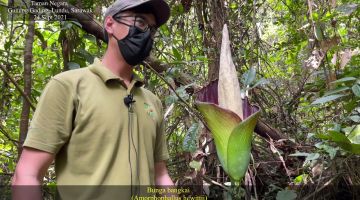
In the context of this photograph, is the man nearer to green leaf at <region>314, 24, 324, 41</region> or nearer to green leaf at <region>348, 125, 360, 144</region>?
green leaf at <region>348, 125, 360, 144</region>

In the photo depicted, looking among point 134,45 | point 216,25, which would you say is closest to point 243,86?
point 134,45

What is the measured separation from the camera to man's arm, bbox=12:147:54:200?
35.5 inches

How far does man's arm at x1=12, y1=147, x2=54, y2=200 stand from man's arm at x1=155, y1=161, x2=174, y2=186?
17.6 inches

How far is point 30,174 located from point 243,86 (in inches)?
36.5

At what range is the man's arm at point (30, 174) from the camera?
90 cm

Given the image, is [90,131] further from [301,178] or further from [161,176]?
[301,178]

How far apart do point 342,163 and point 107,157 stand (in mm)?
1049

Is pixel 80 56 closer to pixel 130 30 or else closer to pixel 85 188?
pixel 130 30

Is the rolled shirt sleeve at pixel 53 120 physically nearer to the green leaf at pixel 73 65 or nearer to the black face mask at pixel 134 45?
the black face mask at pixel 134 45

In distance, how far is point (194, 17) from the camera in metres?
2.40

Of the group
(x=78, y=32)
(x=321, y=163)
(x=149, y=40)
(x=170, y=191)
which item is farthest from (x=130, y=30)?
(x=321, y=163)

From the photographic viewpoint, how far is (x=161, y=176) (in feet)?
4.33

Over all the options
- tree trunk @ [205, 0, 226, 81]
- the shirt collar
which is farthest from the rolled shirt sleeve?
tree trunk @ [205, 0, 226, 81]

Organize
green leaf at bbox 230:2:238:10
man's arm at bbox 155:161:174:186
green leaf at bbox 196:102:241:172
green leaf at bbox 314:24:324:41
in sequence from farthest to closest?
1. green leaf at bbox 230:2:238:10
2. green leaf at bbox 314:24:324:41
3. man's arm at bbox 155:161:174:186
4. green leaf at bbox 196:102:241:172
